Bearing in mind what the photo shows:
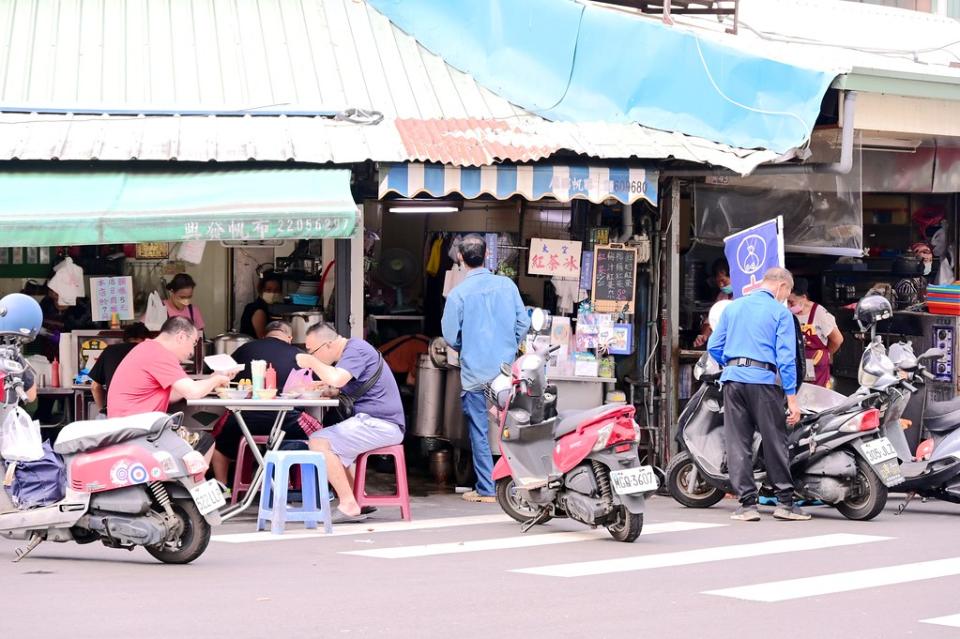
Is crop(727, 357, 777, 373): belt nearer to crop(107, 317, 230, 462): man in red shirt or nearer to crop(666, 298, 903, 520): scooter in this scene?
crop(666, 298, 903, 520): scooter

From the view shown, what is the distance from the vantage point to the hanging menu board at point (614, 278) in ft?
44.1

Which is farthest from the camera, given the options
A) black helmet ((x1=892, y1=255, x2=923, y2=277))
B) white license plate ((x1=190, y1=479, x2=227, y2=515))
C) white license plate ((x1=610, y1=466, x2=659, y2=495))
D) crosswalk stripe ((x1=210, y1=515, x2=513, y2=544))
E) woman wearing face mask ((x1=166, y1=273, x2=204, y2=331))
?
black helmet ((x1=892, y1=255, x2=923, y2=277))

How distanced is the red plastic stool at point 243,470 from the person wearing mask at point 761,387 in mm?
3698

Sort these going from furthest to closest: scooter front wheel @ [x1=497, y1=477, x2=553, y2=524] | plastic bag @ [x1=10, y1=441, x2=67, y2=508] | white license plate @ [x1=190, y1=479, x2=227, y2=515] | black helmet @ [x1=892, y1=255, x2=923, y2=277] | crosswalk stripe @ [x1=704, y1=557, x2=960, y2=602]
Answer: black helmet @ [x1=892, y1=255, x2=923, y2=277] < scooter front wheel @ [x1=497, y1=477, x2=553, y2=524] < plastic bag @ [x1=10, y1=441, x2=67, y2=508] < white license plate @ [x1=190, y1=479, x2=227, y2=515] < crosswalk stripe @ [x1=704, y1=557, x2=960, y2=602]

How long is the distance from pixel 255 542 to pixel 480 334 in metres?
3.04

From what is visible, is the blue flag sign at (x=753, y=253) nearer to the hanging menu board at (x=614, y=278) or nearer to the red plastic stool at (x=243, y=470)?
the hanging menu board at (x=614, y=278)

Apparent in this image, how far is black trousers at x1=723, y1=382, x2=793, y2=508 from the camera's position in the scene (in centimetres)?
1120

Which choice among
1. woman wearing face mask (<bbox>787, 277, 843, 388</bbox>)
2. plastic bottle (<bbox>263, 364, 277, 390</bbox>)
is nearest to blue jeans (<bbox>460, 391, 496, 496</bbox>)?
plastic bottle (<bbox>263, 364, 277, 390</bbox>)

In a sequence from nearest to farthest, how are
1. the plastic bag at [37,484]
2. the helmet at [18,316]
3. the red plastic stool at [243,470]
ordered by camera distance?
1. the plastic bag at [37,484]
2. the helmet at [18,316]
3. the red plastic stool at [243,470]

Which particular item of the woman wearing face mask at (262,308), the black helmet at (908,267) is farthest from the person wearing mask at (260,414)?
the black helmet at (908,267)

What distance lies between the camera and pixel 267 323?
13984mm

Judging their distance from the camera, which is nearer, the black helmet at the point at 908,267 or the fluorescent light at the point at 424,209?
the fluorescent light at the point at 424,209

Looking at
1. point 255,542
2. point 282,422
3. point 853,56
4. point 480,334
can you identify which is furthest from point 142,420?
point 853,56

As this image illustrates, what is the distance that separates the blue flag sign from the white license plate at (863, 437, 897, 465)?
6.20 feet
